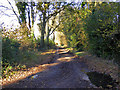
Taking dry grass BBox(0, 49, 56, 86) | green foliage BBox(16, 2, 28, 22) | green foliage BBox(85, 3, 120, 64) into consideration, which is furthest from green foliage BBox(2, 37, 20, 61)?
green foliage BBox(16, 2, 28, 22)

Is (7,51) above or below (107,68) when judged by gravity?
above

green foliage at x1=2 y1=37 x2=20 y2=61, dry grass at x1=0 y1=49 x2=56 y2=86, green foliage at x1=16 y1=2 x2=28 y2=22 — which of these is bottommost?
dry grass at x1=0 y1=49 x2=56 y2=86

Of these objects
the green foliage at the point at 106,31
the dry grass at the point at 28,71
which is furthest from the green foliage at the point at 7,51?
the green foliage at the point at 106,31

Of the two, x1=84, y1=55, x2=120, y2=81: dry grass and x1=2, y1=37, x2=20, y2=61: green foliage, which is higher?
x1=2, y1=37, x2=20, y2=61: green foliage

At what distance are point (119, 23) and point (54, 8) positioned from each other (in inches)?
581

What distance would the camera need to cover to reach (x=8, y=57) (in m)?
8.08

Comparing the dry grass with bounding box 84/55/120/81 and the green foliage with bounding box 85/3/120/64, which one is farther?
the green foliage with bounding box 85/3/120/64

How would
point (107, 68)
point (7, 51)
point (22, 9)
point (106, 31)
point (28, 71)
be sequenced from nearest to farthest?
point (107, 68) → point (7, 51) → point (28, 71) → point (106, 31) → point (22, 9)

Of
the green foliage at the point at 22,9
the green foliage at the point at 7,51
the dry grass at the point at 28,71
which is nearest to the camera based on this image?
the dry grass at the point at 28,71

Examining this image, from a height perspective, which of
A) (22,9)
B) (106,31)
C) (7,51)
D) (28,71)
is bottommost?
(28,71)

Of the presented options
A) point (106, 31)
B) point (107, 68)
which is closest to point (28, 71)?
point (107, 68)

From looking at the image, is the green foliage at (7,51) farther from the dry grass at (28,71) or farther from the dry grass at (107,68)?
the dry grass at (107,68)

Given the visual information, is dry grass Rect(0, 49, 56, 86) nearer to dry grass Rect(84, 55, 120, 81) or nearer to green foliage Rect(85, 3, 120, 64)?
dry grass Rect(84, 55, 120, 81)

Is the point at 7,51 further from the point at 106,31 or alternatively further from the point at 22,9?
the point at 22,9
